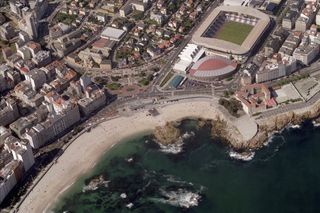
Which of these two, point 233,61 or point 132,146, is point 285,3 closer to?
point 233,61

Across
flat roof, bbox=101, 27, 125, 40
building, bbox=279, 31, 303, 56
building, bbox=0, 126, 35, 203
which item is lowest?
building, bbox=0, 126, 35, 203

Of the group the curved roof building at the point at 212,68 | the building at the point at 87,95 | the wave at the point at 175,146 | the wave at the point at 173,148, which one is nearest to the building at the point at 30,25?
the building at the point at 87,95

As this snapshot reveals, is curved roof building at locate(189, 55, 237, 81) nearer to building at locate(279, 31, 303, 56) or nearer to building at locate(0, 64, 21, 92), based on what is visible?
building at locate(279, 31, 303, 56)

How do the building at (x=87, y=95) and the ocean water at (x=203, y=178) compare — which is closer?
the ocean water at (x=203, y=178)

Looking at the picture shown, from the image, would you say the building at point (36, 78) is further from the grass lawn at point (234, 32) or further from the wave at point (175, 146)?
the grass lawn at point (234, 32)

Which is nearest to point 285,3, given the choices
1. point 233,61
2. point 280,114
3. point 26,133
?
point 233,61

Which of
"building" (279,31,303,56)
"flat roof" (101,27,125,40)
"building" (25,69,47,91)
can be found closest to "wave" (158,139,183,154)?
"building" (25,69,47,91)

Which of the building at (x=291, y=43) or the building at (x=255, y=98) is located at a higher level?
the building at (x=291, y=43)

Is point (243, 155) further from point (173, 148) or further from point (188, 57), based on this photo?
point (188, 57)
